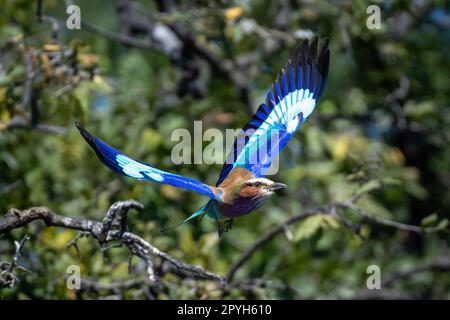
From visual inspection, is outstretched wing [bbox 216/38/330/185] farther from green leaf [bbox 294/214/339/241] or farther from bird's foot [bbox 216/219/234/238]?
green leaf [bbox 294/214/339/241]

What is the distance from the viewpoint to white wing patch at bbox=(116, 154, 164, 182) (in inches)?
77.5

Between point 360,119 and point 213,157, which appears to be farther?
point 360,119

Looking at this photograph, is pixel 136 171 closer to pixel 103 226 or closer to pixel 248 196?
pixel 103 226

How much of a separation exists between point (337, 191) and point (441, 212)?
122 cm

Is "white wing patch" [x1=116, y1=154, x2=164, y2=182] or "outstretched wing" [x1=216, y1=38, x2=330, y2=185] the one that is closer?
"white wing patch" [x1=116, y1=154, x2=164, y2=182]

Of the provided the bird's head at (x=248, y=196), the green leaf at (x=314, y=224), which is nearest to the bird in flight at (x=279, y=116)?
the bird's head at (x=248, y=196)

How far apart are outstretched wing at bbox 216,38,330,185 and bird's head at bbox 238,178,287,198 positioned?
31cm

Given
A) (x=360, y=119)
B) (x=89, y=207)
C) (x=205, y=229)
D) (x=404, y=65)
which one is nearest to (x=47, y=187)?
(x=89, y=207)

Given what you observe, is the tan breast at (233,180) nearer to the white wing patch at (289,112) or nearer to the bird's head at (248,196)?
the bird's head at (248,196)

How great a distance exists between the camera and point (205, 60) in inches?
162

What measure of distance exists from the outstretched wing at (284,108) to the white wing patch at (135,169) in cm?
41

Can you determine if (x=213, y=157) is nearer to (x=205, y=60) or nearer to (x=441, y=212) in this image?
(x=205, y=60)

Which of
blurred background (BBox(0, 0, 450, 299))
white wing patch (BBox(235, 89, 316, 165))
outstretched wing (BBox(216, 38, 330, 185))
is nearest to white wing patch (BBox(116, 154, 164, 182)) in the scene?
outstretched wing (BBox(216, 38, 330, 185))

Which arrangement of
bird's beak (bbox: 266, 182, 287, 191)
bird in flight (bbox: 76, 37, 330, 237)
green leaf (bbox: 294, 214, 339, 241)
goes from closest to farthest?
bird's beak (bbox: 266, 182, 287, 191) → bird in flight (bbox: 76, 37, 330, 237) → green leaf (bbox: 294, 214, 339, 241)
